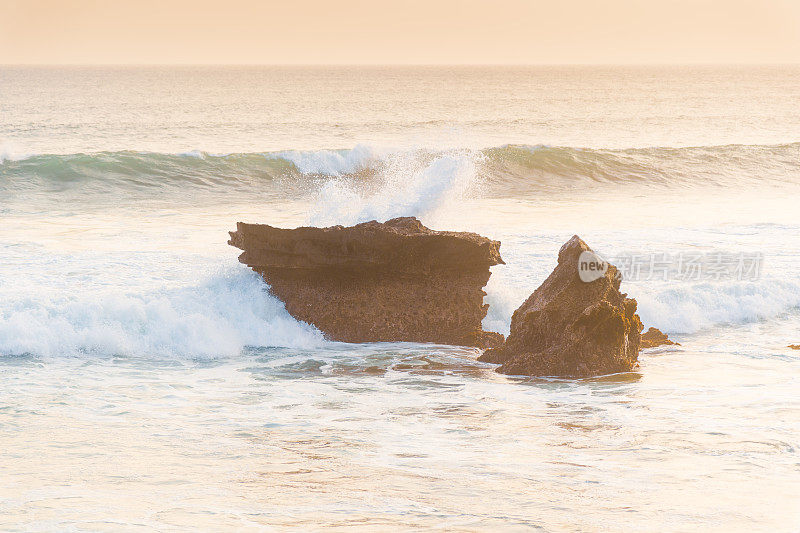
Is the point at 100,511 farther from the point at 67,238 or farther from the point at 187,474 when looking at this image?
the point at 67,238

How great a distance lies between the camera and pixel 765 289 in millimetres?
10039

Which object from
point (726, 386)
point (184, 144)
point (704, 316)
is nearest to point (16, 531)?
point (726, 386)

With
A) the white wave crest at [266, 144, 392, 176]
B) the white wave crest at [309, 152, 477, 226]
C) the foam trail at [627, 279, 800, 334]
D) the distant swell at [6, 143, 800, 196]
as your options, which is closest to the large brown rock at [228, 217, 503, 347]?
the white wave crest at [309, 152, 477, 226]

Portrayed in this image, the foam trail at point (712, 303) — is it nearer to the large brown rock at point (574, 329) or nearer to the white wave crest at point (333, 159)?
the large brown rock at point (574, 329)

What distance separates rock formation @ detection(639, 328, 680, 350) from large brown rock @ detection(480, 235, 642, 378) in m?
0.87

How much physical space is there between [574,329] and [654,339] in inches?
65.7

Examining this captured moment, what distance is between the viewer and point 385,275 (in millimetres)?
8148

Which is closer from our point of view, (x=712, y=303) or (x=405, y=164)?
(x=712, y=303)

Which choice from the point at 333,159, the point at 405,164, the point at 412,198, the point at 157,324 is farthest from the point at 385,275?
the point at 333,159

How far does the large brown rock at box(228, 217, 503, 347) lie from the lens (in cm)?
803

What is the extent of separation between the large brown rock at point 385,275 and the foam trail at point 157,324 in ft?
1.33

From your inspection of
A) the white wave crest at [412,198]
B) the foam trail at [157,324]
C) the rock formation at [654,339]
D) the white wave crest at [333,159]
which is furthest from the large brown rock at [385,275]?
the white wave crest at [333,159]

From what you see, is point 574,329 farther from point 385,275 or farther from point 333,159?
point 333,159

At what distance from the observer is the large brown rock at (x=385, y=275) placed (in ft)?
26.3
